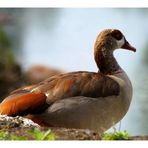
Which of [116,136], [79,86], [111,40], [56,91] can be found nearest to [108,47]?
[111,40]

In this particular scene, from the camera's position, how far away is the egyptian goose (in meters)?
4.92

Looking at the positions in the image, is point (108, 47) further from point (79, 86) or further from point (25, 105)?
point (25, 105)

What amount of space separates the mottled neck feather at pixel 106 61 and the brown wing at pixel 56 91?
0.11 metres

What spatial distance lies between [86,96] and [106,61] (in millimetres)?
396

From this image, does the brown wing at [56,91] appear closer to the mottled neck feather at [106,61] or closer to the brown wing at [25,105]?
the brown wing at [25,105]

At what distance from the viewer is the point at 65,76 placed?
16.8 ft

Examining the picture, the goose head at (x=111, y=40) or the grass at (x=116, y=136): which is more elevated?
the goose head at (x=111, y=40)

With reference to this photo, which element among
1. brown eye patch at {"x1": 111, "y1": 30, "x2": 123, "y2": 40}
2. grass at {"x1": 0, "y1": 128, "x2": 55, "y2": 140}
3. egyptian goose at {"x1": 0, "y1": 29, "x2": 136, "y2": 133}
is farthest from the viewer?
brown eye patch at {"x1": 111, "y1": 30, "x2": 123, "y2": 40}

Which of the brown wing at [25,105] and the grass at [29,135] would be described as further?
the brown wing at [25,105]

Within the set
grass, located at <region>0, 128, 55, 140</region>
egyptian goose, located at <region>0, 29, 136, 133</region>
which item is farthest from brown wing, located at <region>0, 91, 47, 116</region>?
grass, located at <region>0, 128, 55, 140</region>

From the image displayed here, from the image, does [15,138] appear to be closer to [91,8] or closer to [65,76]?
[65,76]

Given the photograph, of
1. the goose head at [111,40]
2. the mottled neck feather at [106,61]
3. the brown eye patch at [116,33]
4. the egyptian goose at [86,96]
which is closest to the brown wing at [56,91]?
the egyptian goose at [86,96]

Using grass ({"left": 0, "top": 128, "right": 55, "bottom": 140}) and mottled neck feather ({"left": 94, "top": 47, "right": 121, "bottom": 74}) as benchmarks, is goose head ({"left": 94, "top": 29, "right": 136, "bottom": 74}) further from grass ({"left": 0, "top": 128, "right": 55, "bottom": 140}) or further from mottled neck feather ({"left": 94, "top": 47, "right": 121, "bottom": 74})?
Answer: grass ({"left": 0, "top": 128, "right": 55, "bottom": 140})

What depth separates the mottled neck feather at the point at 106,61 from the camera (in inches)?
204
